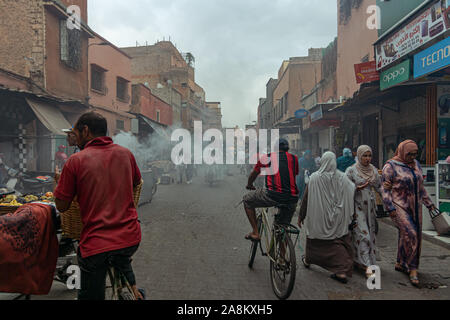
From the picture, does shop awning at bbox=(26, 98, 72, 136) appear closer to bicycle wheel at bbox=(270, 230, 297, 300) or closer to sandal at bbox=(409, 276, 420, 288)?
bicycle wheel at bbox=(270, 230, 297, 300)

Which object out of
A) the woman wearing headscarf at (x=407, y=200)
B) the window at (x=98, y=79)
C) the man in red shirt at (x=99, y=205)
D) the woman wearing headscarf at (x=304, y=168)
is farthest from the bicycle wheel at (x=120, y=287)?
the window at (x=98, y=79)

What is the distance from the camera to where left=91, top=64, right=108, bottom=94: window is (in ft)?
54.6

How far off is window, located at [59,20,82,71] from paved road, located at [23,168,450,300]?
9753 millimetres

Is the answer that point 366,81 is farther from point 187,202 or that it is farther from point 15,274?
point 15,274

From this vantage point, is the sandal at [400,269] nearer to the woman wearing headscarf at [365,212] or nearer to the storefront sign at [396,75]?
the woman wearing headscarf at [365,212]

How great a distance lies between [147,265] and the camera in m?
4.47

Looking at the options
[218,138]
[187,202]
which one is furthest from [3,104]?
[218,138]

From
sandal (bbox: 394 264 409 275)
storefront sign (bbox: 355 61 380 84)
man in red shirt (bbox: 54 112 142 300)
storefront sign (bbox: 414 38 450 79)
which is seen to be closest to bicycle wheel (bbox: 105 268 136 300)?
man in red shirt (bbox: 54 112 142 300)

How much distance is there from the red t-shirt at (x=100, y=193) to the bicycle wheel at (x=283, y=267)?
189cm

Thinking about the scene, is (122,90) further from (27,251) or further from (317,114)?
(27,251)

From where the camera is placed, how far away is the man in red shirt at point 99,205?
208cm

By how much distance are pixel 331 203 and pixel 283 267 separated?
44.9 inches

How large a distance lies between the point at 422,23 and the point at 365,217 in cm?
532

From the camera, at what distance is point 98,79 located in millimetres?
17328
